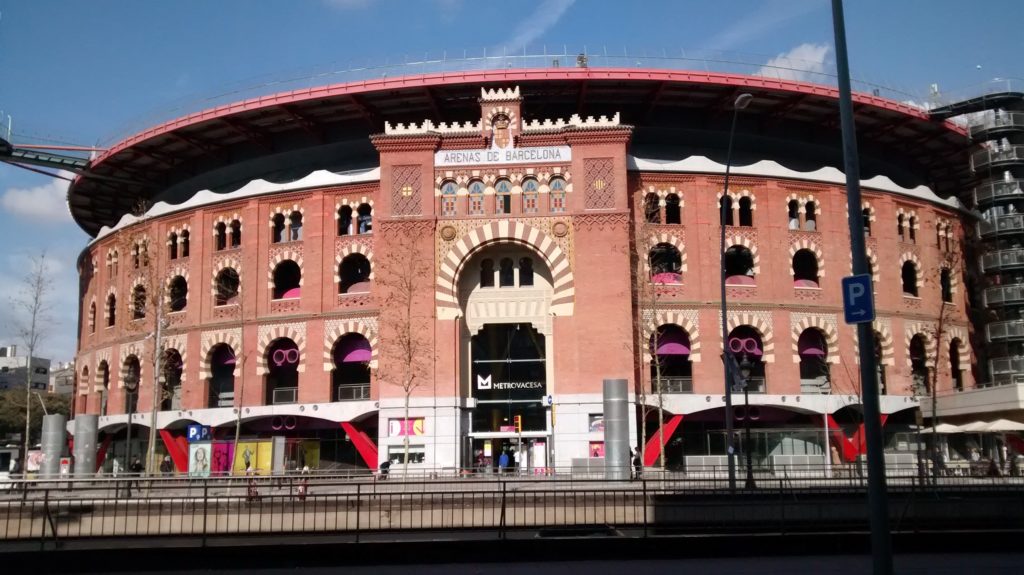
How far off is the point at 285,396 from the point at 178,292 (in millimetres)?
10150

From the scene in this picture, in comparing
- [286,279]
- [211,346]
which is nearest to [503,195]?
[286,279]

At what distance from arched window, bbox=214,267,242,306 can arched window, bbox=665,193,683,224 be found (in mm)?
22091

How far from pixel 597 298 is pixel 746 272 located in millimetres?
9781

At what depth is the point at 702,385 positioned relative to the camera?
40.5 meters

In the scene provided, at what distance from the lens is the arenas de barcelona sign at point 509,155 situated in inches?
1574

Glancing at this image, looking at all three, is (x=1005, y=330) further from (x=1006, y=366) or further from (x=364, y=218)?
(x=364, y=218)

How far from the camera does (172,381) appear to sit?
4762cm

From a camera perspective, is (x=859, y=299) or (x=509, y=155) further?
(x=509, y=155)

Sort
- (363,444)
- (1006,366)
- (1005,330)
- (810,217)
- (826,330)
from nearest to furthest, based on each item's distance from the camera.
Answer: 1. (363,444)
2. (826,330)
3. (810,217)
4. (1006,366)
5. (1005,330)

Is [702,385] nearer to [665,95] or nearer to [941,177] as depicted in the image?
[665,95]

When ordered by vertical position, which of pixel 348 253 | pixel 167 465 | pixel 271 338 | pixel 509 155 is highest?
pixel 509 155

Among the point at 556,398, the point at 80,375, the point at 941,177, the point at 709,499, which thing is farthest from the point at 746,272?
the point at 80,375

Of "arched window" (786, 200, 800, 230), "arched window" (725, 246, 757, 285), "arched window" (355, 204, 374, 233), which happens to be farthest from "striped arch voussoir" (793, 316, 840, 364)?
"arched window" (355, 204, 374, 233)

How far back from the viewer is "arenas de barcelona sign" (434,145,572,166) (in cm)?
3997
